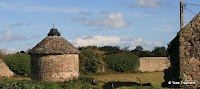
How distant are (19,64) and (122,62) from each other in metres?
15.6

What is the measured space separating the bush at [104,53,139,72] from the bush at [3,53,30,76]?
39.5 ft

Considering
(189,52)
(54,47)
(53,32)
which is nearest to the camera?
(189,52)

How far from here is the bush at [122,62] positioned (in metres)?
42.3

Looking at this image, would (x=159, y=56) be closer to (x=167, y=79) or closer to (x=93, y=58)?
(x=93, y=58)

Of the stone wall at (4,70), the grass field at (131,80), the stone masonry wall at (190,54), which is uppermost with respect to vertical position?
the stone masonry wall at (190,54)

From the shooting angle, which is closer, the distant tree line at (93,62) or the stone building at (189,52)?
the stone building at (189,52)

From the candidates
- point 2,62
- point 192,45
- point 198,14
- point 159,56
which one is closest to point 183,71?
point 192,45

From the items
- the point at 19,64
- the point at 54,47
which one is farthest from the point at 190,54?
the point at 19,64

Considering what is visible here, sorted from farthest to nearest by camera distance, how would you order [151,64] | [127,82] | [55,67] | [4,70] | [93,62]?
[151,64] < [93,62] < [4,70] < [55,67] < [127,82]

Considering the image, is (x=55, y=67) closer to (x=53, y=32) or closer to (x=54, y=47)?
(x=54, y=47)

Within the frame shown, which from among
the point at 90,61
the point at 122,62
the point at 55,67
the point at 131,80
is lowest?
the point at 131,80

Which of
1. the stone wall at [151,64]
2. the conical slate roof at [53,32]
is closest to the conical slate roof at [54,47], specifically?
the conical slate roof at [53,32]

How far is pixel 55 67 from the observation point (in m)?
26.3

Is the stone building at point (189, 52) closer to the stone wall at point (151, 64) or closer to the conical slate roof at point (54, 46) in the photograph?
the conical slate roof at point (54, 46)
